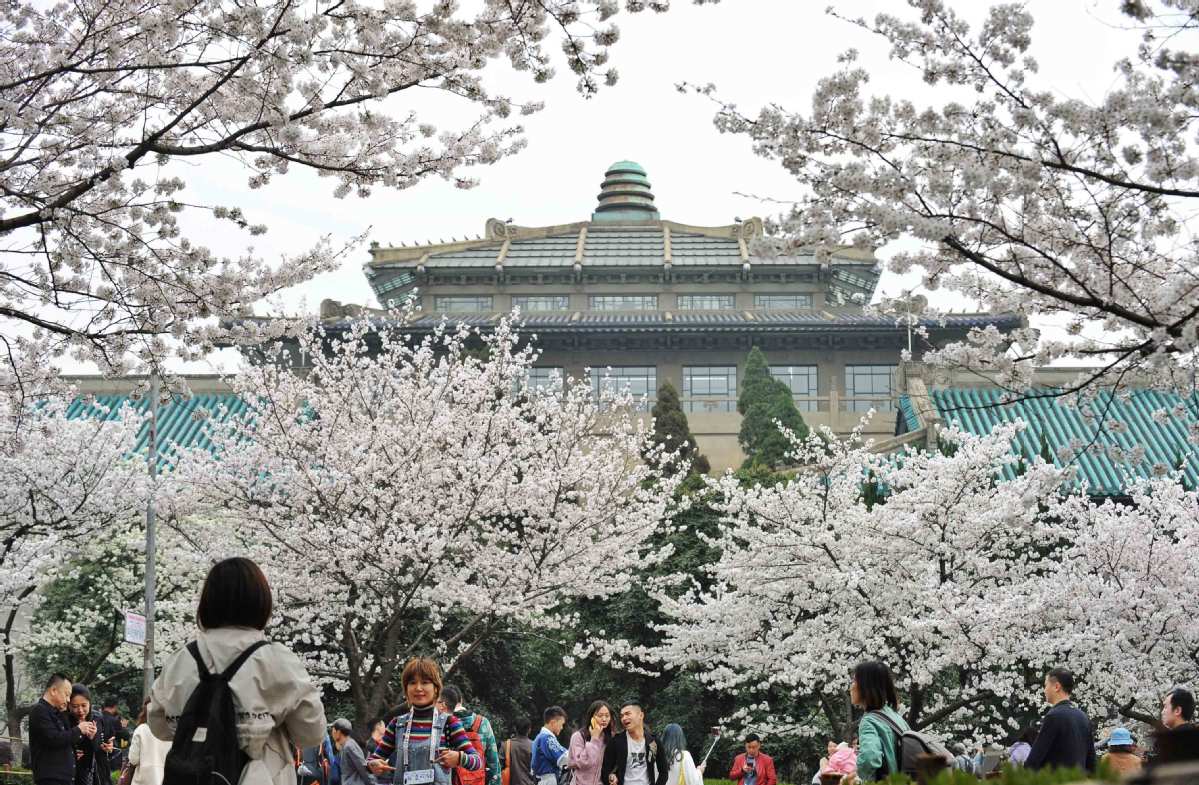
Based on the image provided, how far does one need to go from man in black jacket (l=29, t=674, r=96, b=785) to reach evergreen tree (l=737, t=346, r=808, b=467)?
30.2 metres

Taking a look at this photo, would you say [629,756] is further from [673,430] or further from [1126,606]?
[673,430]

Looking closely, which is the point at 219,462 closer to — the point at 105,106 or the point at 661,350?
the point at 105,106

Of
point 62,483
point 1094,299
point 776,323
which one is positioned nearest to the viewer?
point 1094,299

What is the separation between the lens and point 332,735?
51.0 feet

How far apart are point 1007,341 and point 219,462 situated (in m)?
14.2

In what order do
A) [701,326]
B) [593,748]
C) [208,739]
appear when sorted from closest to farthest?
[208,739], [593,748], [701,326]

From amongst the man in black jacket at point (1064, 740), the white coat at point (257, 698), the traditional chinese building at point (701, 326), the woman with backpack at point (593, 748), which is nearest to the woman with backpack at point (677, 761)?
the woman with backpack at point (593, 748)

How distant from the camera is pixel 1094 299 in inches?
353

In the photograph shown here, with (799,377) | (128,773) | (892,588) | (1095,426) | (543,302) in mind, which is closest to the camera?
(128,773)

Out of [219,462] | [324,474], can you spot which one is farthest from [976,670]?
[219,462]

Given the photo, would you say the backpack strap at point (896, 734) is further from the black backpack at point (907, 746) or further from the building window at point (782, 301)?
the building window at point (782, 301)

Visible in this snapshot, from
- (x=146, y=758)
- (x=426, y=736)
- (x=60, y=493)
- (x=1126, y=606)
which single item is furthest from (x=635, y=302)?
(x=426, y=736)

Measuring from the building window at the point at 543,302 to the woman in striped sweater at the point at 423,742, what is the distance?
52.9m

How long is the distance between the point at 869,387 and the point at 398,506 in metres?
35.7
